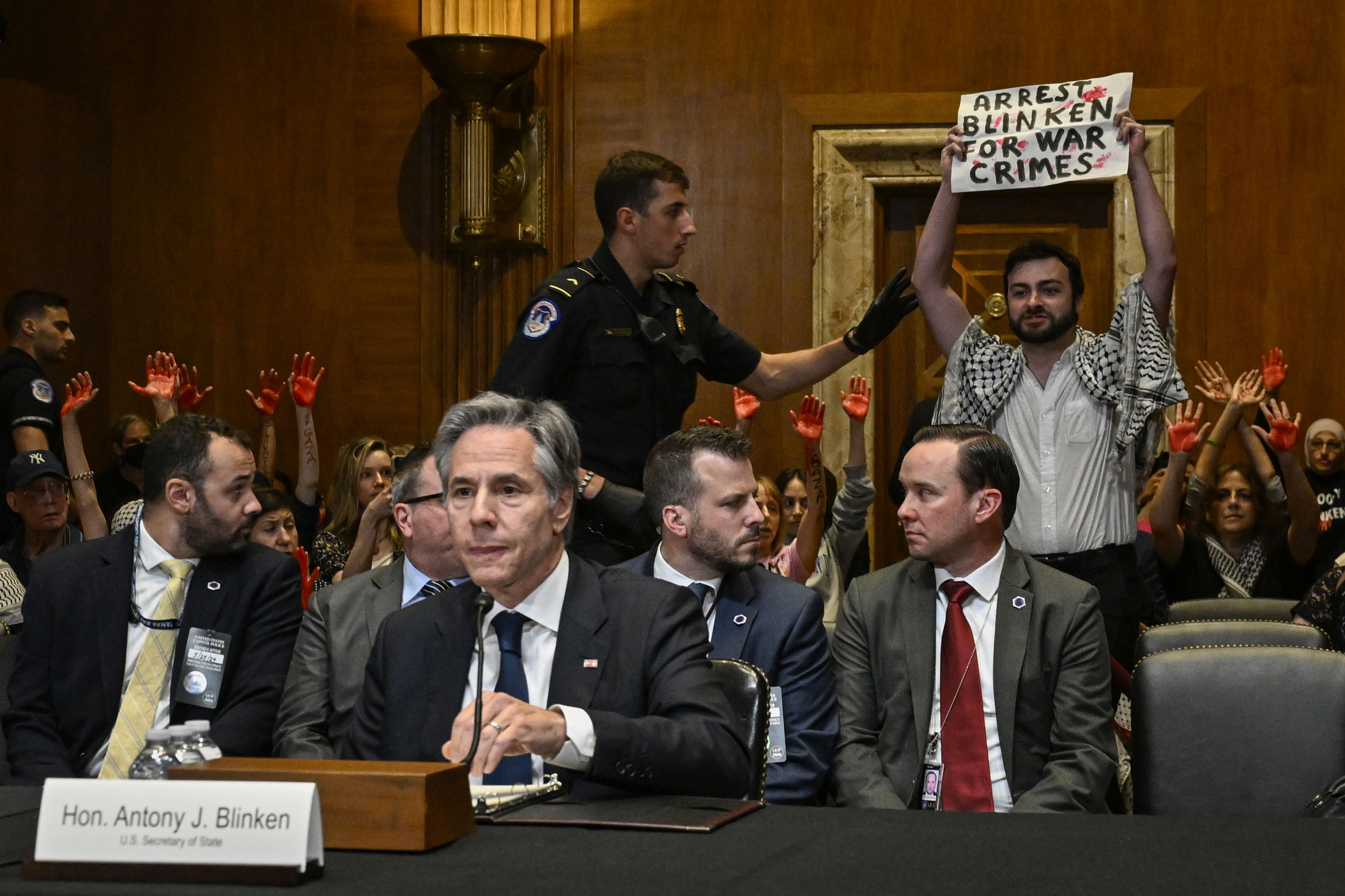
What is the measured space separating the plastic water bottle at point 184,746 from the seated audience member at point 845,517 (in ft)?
7.93

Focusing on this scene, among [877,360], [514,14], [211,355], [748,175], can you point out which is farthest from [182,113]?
[877,360]

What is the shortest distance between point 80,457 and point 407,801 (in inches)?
175

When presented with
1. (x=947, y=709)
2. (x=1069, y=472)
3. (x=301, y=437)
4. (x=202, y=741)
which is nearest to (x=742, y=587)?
(x=947, y=709)

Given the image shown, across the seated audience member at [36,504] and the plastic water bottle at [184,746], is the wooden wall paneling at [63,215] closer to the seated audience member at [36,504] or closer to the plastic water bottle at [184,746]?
the seated audience member at [36,504]

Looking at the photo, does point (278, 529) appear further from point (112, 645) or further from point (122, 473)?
point (122, 473)

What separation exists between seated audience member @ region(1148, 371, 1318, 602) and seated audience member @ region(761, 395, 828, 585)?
1.19m

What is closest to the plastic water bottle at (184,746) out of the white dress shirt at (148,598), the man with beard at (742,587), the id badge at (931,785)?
the man with beard at (742,587)

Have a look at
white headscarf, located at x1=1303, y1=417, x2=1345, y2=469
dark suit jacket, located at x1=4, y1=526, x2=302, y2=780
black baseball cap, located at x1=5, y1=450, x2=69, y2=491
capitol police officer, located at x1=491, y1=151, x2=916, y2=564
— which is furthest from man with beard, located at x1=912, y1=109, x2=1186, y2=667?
black baseball cap, located at x1=5, y1=450, x2=69, y2=491

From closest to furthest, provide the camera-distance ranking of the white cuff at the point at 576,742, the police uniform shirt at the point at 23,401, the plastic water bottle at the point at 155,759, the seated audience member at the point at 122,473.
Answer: the plastic water bottle at the point at 155,759
the white cuff at the point at 576,742
the police uniform shirt at the point at 23,401
the seated audience member at the point at 122,473

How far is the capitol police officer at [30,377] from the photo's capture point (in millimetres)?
5656

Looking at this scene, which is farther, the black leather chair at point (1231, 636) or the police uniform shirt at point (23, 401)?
the police uniform shirt at point (23, 401)

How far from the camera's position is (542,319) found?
148 inches

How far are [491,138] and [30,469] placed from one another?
2.43m

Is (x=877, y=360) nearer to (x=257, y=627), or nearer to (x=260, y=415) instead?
(x=260, y=415)
